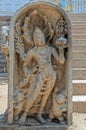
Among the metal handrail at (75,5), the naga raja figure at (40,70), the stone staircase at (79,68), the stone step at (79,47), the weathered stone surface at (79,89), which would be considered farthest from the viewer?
the metal handrail at (75,5)

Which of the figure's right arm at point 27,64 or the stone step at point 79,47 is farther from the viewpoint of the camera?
the stone step at point 79,47

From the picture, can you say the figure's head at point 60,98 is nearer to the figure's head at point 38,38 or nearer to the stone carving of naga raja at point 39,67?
the stone carving of naga raja at point 39,67

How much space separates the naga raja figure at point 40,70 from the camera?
379cm

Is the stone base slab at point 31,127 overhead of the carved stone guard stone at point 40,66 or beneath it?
beneath

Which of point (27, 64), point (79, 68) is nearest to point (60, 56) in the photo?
point (27, 64)

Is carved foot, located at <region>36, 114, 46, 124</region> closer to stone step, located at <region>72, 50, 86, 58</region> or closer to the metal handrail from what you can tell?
stone step, located at <region>72, 50, 86, 58</region>

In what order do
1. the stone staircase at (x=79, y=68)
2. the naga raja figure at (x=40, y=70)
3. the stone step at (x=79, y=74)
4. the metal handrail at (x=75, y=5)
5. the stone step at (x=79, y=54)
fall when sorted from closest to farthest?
1. the naga raja figure at (x=40, y=70)
2. the stone staircase at (x=79, y=68)
3. the stone step at (x=79, y=74)
4. the stone step at (x=79, y=54)
5. the metal handrail at (x=75, y=5)

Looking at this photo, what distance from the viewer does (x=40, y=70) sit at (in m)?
3.80

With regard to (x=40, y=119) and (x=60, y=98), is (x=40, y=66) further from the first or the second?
(x=40, y=119)

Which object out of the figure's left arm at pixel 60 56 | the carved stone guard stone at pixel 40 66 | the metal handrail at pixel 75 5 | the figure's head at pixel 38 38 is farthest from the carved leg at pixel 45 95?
the metal handrail at pixel 75 5

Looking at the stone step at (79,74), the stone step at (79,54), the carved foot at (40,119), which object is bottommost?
the carved foot at (40,119)

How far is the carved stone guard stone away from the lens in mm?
3803

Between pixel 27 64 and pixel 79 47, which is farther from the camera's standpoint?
pixel 79 47

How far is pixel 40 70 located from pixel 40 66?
0.04 m
